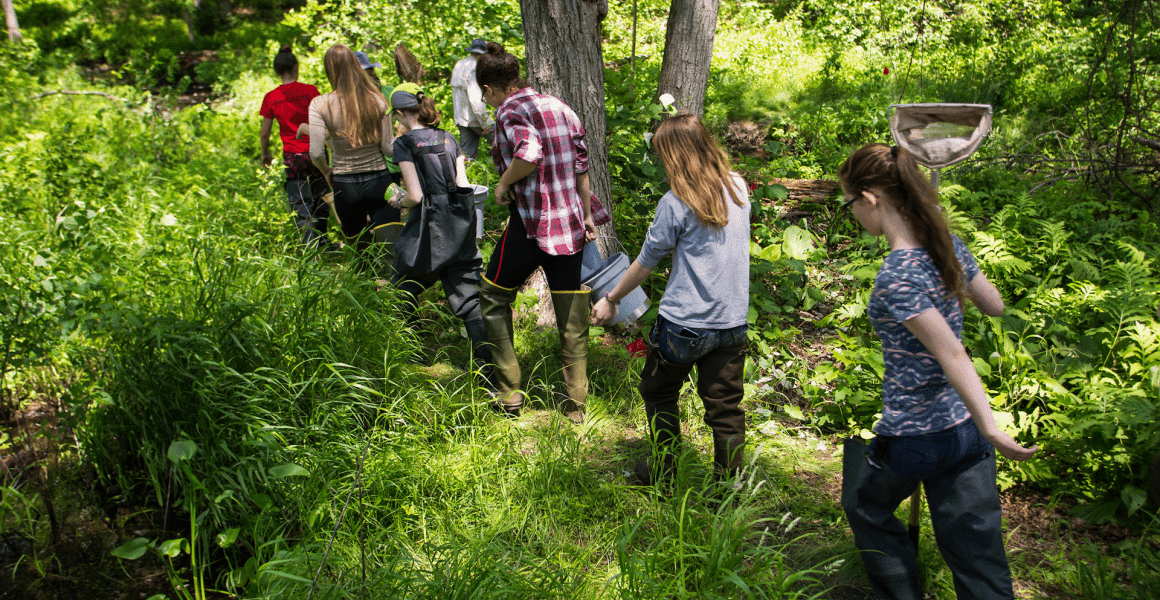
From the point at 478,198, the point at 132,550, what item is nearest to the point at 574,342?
the point at 478,198

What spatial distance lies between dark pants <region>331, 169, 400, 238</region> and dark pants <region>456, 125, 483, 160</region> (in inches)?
45.0

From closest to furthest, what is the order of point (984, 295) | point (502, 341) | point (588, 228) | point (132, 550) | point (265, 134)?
point (984, 295)
point (132, 550)
point (588, 228)
point (502, 341)
point (265, 134)

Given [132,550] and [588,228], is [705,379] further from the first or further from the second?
[132,550]

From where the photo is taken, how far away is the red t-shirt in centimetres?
560

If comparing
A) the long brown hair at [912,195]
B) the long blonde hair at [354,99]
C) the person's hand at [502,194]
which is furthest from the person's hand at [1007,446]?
the long blonde hair at [354,99]

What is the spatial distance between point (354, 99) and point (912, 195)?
3.56 m

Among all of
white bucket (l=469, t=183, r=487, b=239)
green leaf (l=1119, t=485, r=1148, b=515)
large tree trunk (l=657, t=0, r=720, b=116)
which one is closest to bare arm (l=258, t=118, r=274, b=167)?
white bucket (l=469, t=183, r=487, b=239)

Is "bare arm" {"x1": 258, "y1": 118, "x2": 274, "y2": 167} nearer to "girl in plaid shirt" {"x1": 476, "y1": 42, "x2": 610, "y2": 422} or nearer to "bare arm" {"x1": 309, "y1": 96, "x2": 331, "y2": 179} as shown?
"bare arm" {"x1": 309, "y1": 96, "x2": 331, "y2": 179}

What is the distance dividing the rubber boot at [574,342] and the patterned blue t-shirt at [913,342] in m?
1.67

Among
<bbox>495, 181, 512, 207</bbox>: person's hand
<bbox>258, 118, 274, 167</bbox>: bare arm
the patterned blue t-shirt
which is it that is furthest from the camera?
<bbox>258, 118, 274, 167</bbox>: bare arm

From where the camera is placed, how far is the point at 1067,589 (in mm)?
2541

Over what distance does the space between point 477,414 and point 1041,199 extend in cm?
476

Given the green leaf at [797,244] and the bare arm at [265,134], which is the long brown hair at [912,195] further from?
the bare arm at [265,134]

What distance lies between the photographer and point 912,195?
2.00 m
